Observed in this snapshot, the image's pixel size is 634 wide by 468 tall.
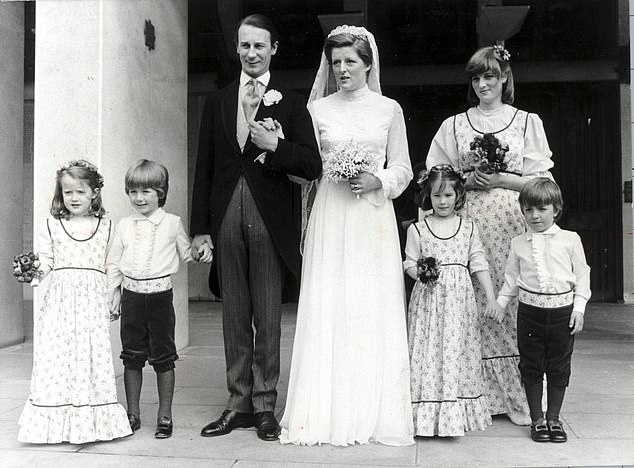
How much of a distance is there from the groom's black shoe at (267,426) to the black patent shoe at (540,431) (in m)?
1.32

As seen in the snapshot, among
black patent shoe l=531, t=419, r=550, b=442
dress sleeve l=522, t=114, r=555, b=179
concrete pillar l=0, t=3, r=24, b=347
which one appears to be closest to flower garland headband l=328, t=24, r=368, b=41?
dress sleeve l=522, t=114, r=555, b=179

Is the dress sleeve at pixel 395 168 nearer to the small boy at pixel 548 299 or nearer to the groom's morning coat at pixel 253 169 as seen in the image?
the groom's morning coat at pixel 253 169

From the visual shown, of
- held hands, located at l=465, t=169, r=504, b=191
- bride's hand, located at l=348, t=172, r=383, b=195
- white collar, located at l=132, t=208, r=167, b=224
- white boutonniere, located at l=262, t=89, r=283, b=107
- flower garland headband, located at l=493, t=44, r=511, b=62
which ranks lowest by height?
white collar, located at l=132, t=208, r=167, b=224

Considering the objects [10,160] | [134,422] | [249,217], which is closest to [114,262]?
[249,217]

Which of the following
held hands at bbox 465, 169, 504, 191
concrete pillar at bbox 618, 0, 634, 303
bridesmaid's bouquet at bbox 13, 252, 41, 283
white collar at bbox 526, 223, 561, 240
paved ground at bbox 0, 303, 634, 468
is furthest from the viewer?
concrete pillar at bbox 618, 0, 634, 303

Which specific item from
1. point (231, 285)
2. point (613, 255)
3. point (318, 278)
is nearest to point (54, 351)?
point (231, 285)

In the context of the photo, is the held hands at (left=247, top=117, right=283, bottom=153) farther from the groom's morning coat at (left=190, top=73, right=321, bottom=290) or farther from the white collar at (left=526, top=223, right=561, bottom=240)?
the white collar at (left=526, top=223, right=561, bottom=240)

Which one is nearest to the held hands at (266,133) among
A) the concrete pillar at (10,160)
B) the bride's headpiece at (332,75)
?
the bride's headpiece at (332,75)

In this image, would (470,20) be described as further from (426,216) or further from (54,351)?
(54,351)

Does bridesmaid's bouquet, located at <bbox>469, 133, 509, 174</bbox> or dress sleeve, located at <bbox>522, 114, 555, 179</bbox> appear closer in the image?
bridesmaid's bouquet, located at <bbox>469, 133, 509, 174</bbox>

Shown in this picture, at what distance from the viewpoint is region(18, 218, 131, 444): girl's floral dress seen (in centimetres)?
344

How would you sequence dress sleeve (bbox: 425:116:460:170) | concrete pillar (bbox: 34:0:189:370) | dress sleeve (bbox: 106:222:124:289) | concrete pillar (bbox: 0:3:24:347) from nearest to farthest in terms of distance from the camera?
1. dress sleeve (bbox: 106:222:124:289)
2. dress sleeve (bbox: 425:116:460:170)
3. concrete pillar (bbox: 34:0:189:370)
4. concrete pillar (bbox: 0:3:24:347)

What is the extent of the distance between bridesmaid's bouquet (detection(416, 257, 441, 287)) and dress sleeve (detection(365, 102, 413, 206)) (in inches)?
15.2

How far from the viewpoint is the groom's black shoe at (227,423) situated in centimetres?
360
